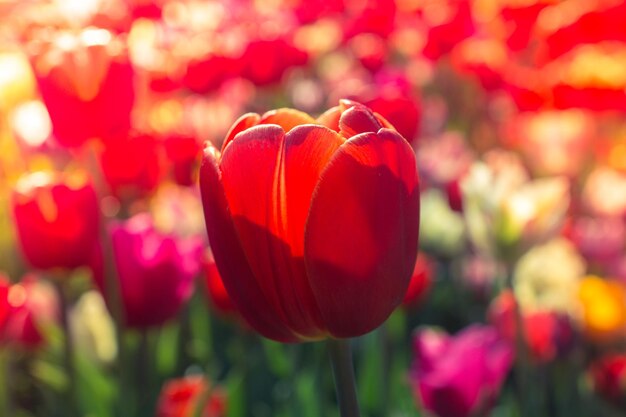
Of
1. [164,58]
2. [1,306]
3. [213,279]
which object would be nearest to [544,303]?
[213,279]

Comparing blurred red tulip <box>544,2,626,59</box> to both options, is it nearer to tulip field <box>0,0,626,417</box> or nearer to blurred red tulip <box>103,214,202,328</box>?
tulip field <box>0,0,626,417</box>

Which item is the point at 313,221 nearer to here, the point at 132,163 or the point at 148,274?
the point at 148,274

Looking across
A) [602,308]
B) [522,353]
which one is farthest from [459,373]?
[602,308]

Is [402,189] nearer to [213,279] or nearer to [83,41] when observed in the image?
[83,41]

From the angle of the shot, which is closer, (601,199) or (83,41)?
(83,41)

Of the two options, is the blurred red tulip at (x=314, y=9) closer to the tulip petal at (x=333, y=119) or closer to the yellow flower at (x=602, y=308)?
the yellow flower at (x=602, y=308)
